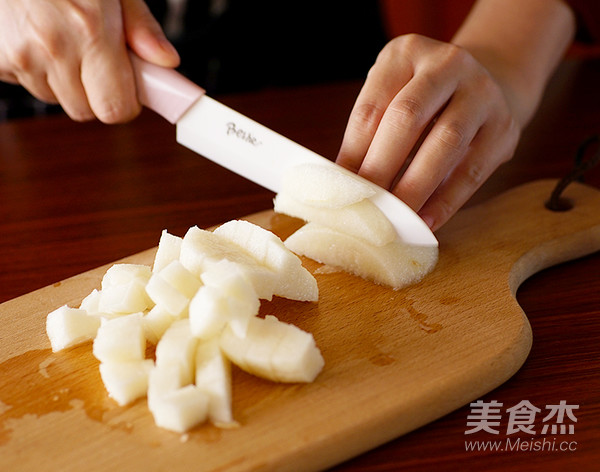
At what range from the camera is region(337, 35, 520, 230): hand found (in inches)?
61.2

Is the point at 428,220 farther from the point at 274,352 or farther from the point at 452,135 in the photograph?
the point at 274,352

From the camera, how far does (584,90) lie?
9.32 feet

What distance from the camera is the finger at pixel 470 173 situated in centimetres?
162

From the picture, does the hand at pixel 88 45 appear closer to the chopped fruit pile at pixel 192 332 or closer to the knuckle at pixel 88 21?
the knuckle at pixel 88 21

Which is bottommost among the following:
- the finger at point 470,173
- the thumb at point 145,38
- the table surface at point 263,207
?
the table surface at point 263,207

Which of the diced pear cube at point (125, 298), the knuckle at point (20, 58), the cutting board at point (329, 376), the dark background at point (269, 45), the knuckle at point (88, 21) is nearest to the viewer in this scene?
the cutting board at point (329, 376)

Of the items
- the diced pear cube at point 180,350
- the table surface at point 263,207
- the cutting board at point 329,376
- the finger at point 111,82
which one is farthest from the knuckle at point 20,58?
the diced pear cube at point 180,350

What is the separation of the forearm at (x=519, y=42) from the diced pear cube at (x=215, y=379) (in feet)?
3.95

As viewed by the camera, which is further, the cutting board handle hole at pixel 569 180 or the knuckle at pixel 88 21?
the cutting board handle hole at pixel 569 180

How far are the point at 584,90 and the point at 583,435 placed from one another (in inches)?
80.4

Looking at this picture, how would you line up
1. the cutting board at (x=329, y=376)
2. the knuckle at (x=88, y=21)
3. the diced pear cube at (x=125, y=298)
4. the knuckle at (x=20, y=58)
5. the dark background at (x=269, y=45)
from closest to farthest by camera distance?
1. the cutting board at (x=329, y=376)
2. the diced pear cube at (x=125, y=298)
3. the knuckle at (x=88, y=21)
4. the knuckle at (x=20, y=58)
5. the dark background at (x=269, y=45)

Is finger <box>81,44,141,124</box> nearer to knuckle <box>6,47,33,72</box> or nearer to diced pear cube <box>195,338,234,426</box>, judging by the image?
knuckle <box>6,47,33,72</box>

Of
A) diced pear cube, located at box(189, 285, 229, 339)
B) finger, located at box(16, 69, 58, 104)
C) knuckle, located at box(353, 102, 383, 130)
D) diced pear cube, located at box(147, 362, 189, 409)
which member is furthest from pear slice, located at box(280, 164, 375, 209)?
finger, located at box(16, 69, 58, 104)

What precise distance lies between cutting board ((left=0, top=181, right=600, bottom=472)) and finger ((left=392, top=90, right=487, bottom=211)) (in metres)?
0.19
